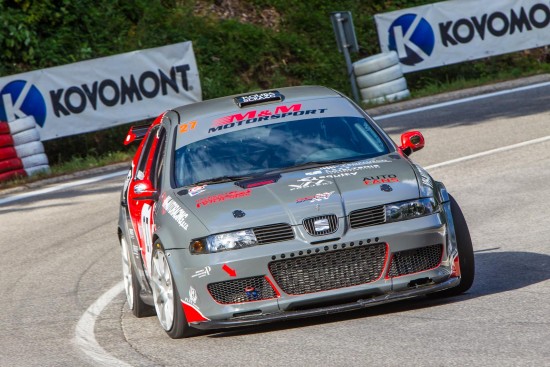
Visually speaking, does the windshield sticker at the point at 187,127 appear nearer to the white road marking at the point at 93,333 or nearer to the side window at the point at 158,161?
the side window at the point at 158,161

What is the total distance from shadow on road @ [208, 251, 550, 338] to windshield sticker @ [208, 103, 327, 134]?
1710 millimetres

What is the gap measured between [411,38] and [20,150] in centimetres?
842

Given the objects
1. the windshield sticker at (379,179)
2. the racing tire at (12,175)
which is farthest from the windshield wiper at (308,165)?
the racing tire at (12,175)

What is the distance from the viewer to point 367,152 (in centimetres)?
876

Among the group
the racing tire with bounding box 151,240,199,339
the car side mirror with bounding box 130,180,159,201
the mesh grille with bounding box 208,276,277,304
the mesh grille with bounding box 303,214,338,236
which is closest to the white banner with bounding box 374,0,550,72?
the car side mirror with bounding box 130,180,159,201

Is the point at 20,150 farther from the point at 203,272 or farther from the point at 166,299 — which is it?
the point at 203,272

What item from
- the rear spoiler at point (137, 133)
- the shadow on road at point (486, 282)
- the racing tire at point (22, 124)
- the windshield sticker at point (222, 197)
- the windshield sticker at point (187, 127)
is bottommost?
the racing tire at point (22, 124)

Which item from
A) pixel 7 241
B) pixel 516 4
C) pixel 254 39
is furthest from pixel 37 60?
pixel 7 241

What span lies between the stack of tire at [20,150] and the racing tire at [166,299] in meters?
10.9

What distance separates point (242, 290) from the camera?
755 cm

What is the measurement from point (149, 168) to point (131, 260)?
720mm

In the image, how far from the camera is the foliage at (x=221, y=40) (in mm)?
24875

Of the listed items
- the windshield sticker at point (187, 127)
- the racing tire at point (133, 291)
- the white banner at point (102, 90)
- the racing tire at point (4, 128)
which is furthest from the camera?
the white banner at point (102, 90)

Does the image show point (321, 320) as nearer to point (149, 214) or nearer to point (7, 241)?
point (149, 214)
